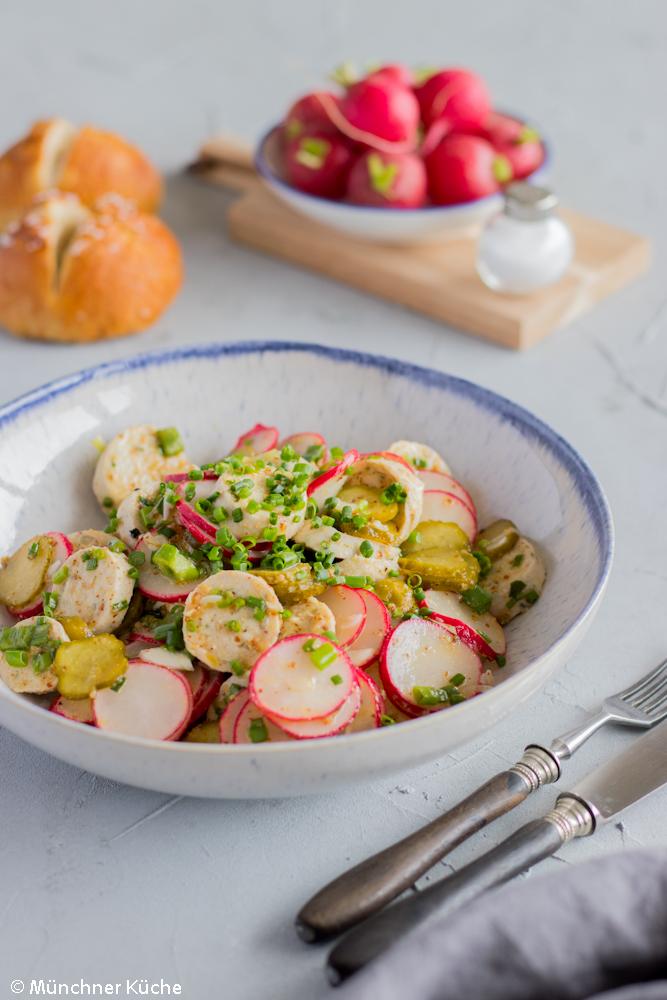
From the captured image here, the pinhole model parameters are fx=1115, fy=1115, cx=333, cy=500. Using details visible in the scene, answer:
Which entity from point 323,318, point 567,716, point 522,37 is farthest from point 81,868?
point 522,37

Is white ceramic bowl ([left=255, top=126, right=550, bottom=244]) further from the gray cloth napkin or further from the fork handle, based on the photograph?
the gray cloth napkin

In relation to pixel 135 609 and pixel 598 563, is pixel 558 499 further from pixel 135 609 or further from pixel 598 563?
pixel 135 609

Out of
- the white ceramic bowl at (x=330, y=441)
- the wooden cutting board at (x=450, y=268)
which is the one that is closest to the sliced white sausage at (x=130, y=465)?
the white ceramic bowl at (x=330, y=441)

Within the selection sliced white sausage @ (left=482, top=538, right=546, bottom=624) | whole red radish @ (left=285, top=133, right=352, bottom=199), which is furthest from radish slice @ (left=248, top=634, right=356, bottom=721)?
whole red radish @ (left=285, top=133, right=352, bottom=199)

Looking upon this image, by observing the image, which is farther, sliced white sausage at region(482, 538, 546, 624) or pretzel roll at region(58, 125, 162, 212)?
pretzel roll at region(58, 125, 162, 212)

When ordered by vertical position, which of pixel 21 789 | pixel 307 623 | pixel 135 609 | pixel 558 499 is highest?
pixel 558 499

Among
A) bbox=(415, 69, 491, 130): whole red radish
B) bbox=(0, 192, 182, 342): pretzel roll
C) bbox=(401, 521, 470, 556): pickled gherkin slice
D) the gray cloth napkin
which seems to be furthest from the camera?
bbox=(415, 69, 491, 130): whole red radish

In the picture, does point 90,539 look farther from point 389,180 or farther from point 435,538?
point 389,180
